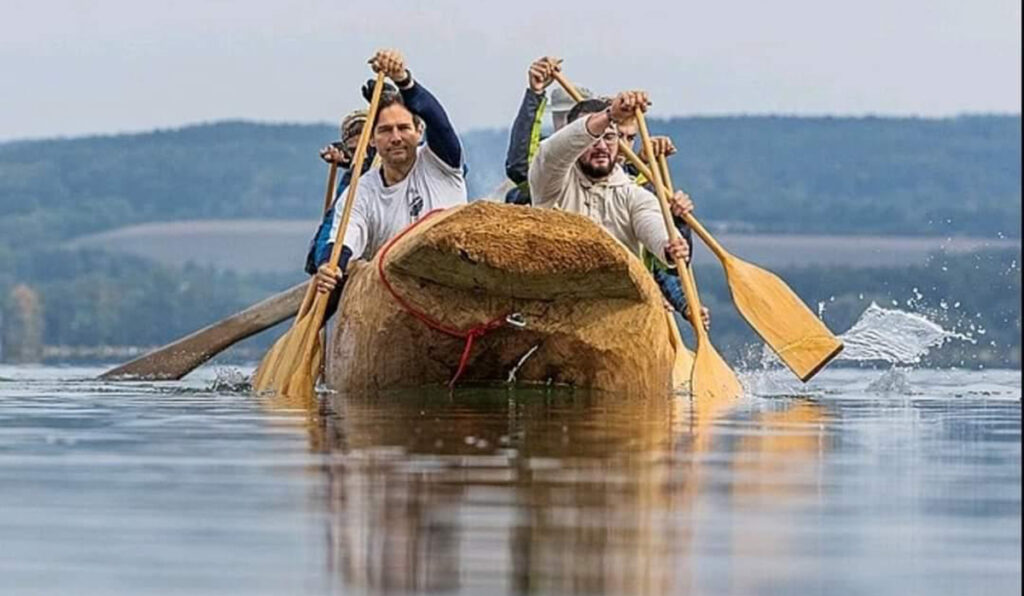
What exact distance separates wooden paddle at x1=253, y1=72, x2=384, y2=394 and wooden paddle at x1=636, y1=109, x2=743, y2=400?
132cm

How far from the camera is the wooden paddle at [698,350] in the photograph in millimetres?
15367

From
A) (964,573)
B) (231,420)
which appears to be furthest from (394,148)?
(964,573)

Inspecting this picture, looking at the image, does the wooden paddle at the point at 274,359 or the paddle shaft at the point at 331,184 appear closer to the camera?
the wooden paddle at the point at 274,359

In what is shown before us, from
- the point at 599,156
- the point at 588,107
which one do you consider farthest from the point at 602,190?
the point at 588,107

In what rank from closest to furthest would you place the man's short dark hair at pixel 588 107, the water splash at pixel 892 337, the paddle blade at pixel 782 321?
the man's short dark hair at pixel 588 107 < the paddle blade at pixel 782 321 < the water splash at pixel 892 337

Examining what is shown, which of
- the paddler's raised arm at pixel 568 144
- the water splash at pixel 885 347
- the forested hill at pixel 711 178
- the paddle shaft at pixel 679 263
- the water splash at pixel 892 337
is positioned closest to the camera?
the paddler's raised arm at pixel 568 144

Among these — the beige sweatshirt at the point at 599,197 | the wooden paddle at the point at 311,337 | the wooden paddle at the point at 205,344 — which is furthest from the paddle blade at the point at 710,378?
the wooden paddle at the point at 205,344

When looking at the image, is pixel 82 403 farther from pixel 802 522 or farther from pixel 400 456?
pixel 802 522

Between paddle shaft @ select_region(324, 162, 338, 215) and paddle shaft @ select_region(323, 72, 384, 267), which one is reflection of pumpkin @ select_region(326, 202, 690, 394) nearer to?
paddle shaft @ select_region(323, 72, 384, 267)

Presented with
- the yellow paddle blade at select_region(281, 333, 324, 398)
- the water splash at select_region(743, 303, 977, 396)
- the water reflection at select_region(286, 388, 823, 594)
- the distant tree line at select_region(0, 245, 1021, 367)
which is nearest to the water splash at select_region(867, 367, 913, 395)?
the water splash at select_region(743, 303, 977, 396)

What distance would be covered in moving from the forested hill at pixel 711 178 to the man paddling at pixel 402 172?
61.8 m

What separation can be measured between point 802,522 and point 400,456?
2.21 meters

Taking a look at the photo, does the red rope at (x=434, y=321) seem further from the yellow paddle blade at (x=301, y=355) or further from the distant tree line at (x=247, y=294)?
the distant tree line at (x=247, y=294)

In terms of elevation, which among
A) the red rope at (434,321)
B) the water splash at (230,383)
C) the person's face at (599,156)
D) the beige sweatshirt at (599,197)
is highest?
the person's face at (599,156)
